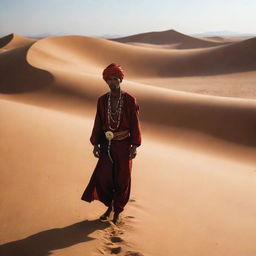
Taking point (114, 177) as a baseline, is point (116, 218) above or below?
below

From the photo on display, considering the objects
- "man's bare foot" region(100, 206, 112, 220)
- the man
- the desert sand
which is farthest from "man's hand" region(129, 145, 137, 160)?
the desert sand

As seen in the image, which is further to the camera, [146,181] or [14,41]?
[14,41]

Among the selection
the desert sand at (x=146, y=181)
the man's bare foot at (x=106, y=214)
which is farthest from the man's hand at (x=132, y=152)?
the desert sand at (x=146, y=181)

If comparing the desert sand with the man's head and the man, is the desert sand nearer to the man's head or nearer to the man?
the man

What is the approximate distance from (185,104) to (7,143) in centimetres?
666

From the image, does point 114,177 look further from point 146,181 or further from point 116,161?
point 146,181

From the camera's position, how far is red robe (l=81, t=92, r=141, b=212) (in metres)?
3.53

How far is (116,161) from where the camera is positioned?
3545mm

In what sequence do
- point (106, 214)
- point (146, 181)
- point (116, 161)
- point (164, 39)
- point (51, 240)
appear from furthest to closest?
1. point (164, 39)
2. point (146, 181)
3. point (106, 214)
4. point (116, 161)
5. point (51, 240)

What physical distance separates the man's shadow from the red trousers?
0.28 meters

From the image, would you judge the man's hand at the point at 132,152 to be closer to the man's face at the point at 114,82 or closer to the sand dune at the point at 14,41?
the man's face at the point at 114,82

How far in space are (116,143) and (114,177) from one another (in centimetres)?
36

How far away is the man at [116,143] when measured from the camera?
11.5 feet

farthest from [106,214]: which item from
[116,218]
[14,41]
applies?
[14,41]
